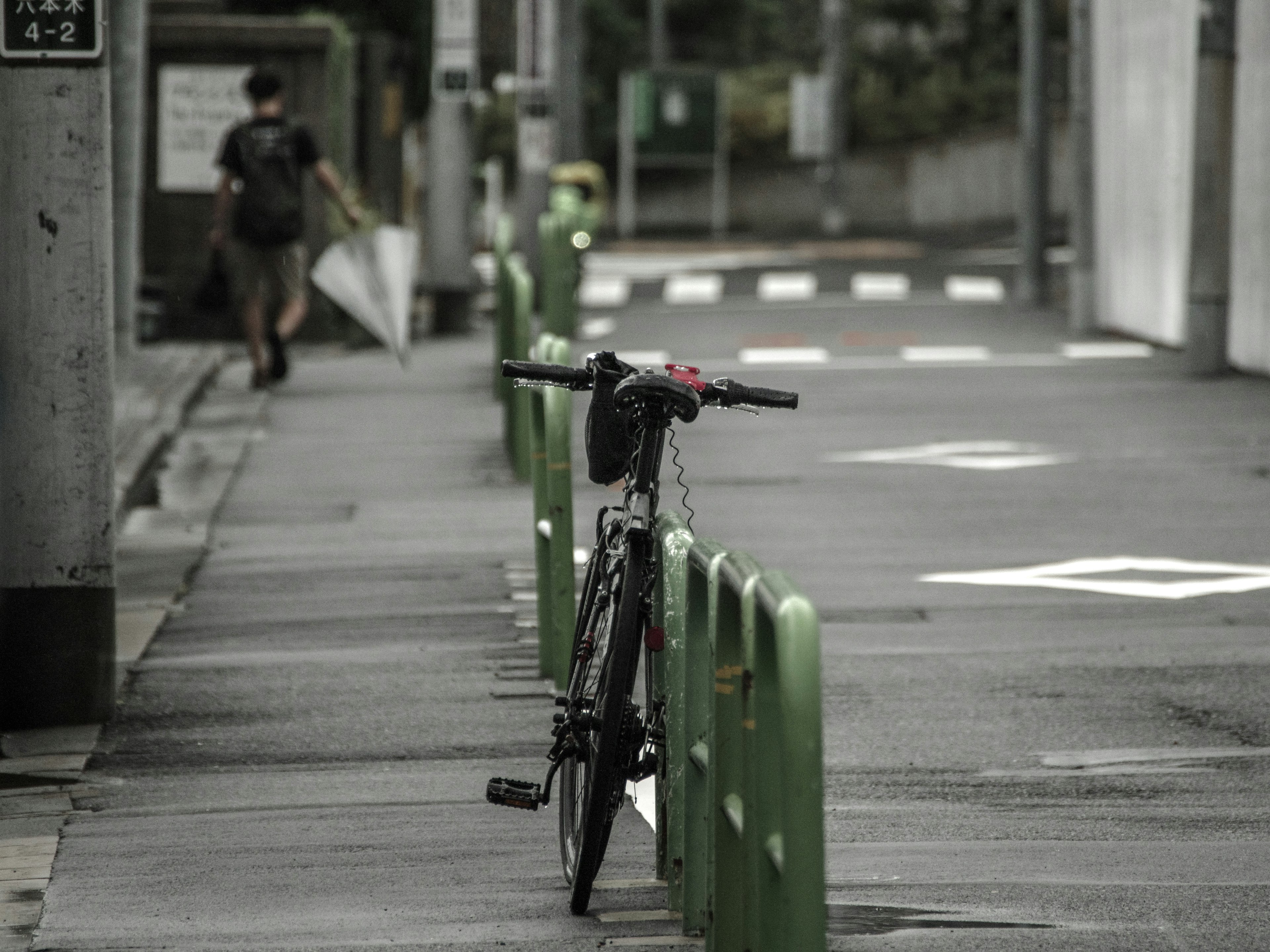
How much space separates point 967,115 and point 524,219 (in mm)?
25190

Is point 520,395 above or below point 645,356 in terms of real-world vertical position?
above

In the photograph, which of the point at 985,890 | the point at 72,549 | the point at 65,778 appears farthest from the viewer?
the point at 72,549

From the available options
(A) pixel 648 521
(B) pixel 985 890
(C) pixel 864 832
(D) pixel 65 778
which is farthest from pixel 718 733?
(D) pixel 65 778

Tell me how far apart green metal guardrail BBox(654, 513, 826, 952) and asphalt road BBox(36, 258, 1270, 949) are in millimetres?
414

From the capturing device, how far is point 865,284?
2744cm

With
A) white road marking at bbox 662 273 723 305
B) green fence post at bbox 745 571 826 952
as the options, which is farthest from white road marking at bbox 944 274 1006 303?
green fence post at bbox 745 571 826 952

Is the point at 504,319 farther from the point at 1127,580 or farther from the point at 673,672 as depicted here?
the point at 673,672

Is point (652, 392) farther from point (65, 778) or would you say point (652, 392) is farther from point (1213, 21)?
point (1213, 21)

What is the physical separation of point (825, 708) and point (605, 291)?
20143mm

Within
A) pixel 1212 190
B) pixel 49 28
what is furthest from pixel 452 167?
pixel 49 28

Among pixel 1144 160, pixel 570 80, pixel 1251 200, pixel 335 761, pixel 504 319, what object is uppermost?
pixel 570 80

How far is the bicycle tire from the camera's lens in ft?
16.1

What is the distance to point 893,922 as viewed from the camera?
5.05 metres

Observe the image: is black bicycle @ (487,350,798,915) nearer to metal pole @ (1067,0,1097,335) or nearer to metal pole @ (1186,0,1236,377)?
metal pole @ (1186,0,1236,377)
